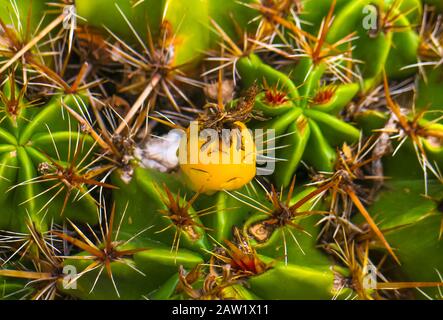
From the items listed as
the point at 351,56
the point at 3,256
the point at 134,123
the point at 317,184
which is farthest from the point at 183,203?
the point at 351,56

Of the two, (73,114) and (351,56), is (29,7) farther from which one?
(351,56)

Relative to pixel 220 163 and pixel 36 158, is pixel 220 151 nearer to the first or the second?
pixel 220 163

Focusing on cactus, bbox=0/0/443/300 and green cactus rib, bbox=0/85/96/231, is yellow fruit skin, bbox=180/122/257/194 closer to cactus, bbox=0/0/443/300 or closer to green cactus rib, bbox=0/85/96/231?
cactus, bbox=0/0/443/300

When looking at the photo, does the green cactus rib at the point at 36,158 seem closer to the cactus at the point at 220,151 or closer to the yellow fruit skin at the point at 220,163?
the cactus at the point at 220,151

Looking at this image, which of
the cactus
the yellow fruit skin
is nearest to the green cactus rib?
the cactus

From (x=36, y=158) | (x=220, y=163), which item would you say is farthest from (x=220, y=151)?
(x=36, y=158)
